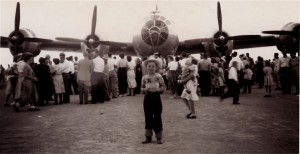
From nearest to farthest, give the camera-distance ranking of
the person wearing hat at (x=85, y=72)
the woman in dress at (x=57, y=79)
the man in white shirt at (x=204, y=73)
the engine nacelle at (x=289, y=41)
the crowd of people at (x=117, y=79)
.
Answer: the crowd of people at (x=117, y=79), the person wearing hat at (x=85, y=72), the woman in dress at (x=57, y=79), the man in white shirt at (x=204, y=73), the engine nacelle at (x=289, y=41)

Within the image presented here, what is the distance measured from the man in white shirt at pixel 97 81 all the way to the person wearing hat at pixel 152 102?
7.08 m

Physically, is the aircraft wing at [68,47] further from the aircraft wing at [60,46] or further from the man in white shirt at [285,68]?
→ the man in white shirt at [285,68]

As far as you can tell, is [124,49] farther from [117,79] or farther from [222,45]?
[117,79]

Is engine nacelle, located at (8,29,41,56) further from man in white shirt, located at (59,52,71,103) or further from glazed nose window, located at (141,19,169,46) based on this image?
man in white shirt, located at (59,52,71,103)

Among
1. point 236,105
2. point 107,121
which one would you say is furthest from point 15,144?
point 236,105

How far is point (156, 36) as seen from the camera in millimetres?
19703

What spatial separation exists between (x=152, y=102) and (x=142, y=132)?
1.07 metres

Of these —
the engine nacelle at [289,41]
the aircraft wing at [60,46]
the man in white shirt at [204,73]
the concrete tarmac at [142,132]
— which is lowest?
the concrete tarmac at [142,132]

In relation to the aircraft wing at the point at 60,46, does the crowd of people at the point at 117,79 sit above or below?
below

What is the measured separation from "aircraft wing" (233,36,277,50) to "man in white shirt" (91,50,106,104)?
45.4ft

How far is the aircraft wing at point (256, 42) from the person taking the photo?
2352 centimetres

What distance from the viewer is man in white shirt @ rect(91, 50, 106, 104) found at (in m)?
13.5

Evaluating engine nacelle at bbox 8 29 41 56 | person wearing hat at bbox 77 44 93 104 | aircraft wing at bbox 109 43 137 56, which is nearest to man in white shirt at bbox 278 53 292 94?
person wearing hat at bbox 77 44 93 104

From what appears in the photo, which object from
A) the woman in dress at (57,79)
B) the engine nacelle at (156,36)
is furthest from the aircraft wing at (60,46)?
the woman in dress at (57,79)
